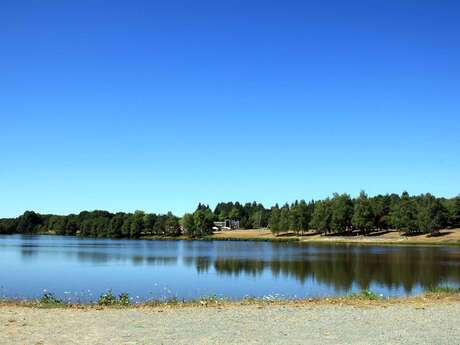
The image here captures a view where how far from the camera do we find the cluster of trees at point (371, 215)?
12331 centimetres

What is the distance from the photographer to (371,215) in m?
140

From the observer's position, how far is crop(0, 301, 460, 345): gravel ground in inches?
512

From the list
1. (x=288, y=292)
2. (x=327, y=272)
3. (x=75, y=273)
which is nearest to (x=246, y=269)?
(x=327, y=272)

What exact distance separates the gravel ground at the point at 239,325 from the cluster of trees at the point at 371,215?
364 ft

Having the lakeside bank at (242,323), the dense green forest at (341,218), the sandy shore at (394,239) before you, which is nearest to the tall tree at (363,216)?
the dense green forest at (341,218)

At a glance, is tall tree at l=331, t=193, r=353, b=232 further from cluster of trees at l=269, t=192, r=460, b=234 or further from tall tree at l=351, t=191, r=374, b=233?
tall tree at l=351, t=191, r=374, b=233

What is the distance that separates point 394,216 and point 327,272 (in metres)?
88.3

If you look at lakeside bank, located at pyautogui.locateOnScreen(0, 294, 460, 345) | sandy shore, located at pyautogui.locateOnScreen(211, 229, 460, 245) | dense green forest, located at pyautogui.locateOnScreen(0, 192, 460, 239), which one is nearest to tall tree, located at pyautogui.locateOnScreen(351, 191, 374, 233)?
dense green forest, located at pyautogui.locateOnScreen(0, 192, 460, 239)

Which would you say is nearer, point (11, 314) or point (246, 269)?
point (11, 314)

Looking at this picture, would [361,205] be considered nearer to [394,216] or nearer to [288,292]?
[394,216]

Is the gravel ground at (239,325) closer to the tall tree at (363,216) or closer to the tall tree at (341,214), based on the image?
the tall tree at (363,216)

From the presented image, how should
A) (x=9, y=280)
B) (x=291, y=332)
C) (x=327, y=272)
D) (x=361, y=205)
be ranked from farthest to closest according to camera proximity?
(x=361, y=205) < (x=327, y=272) < (x=9, y=280) < (x=291, y=332)

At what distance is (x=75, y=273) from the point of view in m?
47.4

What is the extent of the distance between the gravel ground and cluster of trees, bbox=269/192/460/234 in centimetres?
11088
